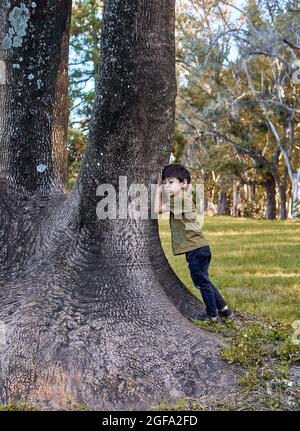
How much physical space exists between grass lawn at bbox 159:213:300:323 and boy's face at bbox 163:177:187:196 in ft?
6.08

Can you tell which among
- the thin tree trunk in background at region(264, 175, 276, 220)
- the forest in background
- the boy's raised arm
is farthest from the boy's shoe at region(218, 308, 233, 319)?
the thin tree trunk in background at region(264, 175, 276, 220)

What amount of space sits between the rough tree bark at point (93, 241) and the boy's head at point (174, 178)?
0.08 m

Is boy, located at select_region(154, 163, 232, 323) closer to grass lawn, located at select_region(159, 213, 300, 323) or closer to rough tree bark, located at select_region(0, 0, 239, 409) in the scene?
rough tree bark, located at select_region(0, 0, 239, 409)

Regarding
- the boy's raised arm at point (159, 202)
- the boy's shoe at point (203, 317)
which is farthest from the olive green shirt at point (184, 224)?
the boy's shoe at point (203, 317)

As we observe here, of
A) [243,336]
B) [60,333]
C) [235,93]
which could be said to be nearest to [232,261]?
[243,336]

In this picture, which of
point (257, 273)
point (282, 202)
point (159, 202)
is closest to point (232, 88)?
point (282, 202)

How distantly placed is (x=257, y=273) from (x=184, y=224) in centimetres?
376

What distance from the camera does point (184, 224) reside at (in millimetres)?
4367

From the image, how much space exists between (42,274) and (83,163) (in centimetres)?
85

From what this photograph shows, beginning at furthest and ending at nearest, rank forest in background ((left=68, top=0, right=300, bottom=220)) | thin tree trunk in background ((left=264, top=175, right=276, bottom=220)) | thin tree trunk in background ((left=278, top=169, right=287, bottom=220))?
thin tree trunk in background ((left=264, top=175, right=276, bottom=220)) → thin tree trunk in background ((left=278, top=169, right=287, bottom=220)) → forest in background ((left=68, top=0, right=300, bottom=220))

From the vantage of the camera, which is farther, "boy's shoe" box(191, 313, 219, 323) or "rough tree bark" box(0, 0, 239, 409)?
"boy's shoe" box(191, 313, 219, 323)

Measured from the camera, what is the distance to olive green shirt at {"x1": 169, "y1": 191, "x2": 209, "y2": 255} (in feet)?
14.2

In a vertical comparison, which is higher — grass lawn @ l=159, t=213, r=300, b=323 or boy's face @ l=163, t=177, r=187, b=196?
boy's face @ l=163, t=177, r=187, b=196

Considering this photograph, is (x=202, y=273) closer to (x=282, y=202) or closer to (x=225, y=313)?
(x=225, y=313)
